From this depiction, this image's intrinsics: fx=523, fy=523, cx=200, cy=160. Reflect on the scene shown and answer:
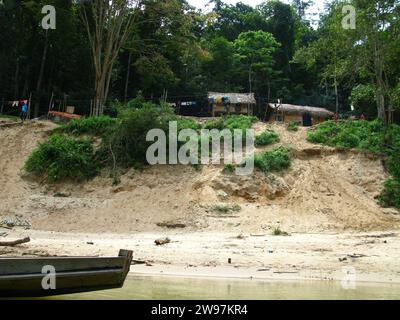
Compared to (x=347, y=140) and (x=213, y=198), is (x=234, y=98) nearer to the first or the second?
(x=347, y=140)

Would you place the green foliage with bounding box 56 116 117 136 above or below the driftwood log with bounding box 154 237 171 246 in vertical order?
above

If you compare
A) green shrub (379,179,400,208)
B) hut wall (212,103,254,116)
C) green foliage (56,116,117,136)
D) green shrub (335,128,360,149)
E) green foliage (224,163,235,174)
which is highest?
hut wall (212,103,254,116)

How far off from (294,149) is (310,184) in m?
2.83

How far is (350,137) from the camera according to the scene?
24.5 metres

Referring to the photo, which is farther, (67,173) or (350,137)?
(350,137)

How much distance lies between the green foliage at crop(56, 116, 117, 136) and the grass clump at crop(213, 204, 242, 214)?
8000 mm

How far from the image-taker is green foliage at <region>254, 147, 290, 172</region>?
2169cm

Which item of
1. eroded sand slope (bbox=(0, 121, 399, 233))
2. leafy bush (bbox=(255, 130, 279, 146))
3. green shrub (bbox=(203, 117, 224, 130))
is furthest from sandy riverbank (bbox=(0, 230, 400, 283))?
green shrub (bbox=(203, 117, 224, 130))

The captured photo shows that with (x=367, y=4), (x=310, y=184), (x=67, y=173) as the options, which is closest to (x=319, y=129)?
(x=310, y=184)

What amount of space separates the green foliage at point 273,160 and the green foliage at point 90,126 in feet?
24.0

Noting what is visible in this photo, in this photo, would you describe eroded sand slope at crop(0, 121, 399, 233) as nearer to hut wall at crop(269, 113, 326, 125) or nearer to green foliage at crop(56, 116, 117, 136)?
green foliage at crop(56, 116, 117, 136)

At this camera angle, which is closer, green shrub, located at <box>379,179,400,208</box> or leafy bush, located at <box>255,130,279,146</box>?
green shrub, located at <box>379,179,400,208</box>

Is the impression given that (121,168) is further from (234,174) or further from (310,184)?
(310,184)

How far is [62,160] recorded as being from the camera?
22359 millimetres
